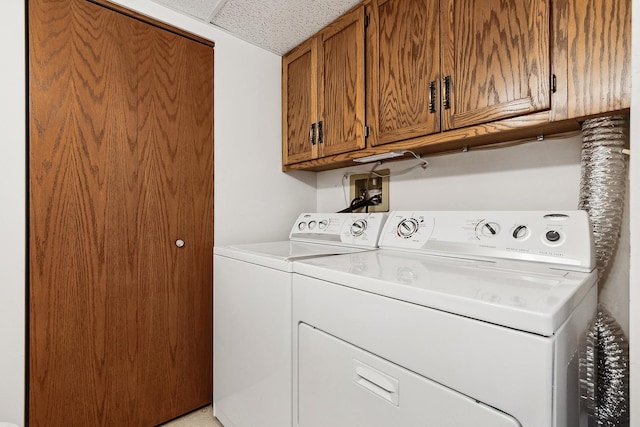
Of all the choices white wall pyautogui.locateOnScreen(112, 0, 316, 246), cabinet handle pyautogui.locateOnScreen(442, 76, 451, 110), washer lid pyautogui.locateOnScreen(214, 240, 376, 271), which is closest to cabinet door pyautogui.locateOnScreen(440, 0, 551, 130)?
cabinet handle pyautogui.locateOnScreen(442, 76, 451, 110)

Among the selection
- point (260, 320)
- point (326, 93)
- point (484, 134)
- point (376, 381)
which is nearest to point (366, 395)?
point (376, 381)

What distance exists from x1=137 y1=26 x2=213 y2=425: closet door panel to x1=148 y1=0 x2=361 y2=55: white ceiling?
17cm

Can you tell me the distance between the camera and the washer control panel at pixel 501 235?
94cm

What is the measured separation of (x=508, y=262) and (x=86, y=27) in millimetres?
1934

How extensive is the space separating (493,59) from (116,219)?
1687 mm

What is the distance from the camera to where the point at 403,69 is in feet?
4.49

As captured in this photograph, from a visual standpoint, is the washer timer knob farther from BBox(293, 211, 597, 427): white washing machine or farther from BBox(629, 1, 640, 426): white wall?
BBox(629, 1, 640, 426): white wall

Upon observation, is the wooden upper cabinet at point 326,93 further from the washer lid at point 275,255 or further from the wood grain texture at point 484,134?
the washer lid at point 275,255

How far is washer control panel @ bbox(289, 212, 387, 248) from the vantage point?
4.90ft

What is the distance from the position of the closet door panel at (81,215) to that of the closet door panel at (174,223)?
2.5 inches

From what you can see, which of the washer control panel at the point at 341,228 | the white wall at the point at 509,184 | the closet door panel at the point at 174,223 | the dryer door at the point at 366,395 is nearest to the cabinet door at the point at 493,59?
the white wall at the point at 509,184

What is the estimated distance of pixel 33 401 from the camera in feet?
4.09

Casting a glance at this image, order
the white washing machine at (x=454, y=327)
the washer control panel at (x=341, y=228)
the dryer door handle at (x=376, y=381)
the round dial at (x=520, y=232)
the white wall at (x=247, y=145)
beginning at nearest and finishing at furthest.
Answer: the white washing machine at (x=454, y=327) < the dryer door handle at (x=376, y=381) < the round dial at (x=520, y=232) < the washer control panel at (x=341, y=228) < the white wall at (x=247, y=145)

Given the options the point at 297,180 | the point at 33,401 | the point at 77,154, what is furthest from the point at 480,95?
the point at 33,401
